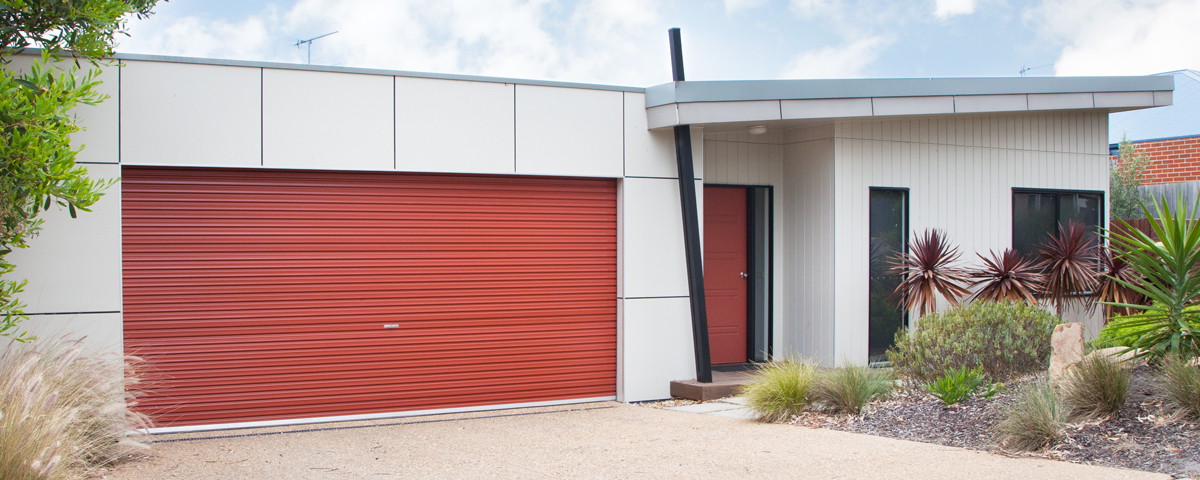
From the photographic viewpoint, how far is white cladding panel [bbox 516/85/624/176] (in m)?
8.75

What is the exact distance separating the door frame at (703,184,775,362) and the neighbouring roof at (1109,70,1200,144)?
17.5 metres

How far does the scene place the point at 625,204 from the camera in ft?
29.9

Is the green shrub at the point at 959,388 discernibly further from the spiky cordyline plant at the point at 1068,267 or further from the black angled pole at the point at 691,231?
the spiky cordyline plant at the point at 1068,267

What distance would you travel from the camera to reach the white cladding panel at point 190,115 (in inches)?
294

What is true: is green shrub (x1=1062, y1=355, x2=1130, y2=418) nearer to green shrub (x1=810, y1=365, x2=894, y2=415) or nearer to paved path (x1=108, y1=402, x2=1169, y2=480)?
paved path (x1=108, y1=402, x2=1169, y2=480)

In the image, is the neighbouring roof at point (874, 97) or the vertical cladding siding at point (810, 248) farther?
the vertical cladding siding at point (810, 248)

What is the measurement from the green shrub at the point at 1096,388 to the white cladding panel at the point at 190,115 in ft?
21.5

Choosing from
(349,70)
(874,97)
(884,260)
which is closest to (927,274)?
(884,260)

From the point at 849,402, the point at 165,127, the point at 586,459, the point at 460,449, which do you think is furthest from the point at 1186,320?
the point at 165,127

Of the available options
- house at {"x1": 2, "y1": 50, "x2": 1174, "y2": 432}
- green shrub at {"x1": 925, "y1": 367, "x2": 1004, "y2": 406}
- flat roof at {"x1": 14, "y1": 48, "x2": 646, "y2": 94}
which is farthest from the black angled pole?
green shrub at {"x1": 925, "y1": 367, "x2": 1004, "y2": 406}

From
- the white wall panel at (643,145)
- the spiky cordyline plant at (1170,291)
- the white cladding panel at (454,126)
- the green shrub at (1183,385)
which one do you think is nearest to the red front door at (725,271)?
the white wall panel at (643,145)

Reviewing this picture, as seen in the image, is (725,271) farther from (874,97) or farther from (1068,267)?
(1068,267)

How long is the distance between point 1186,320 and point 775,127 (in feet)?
16.1

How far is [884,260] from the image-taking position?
1072cm
